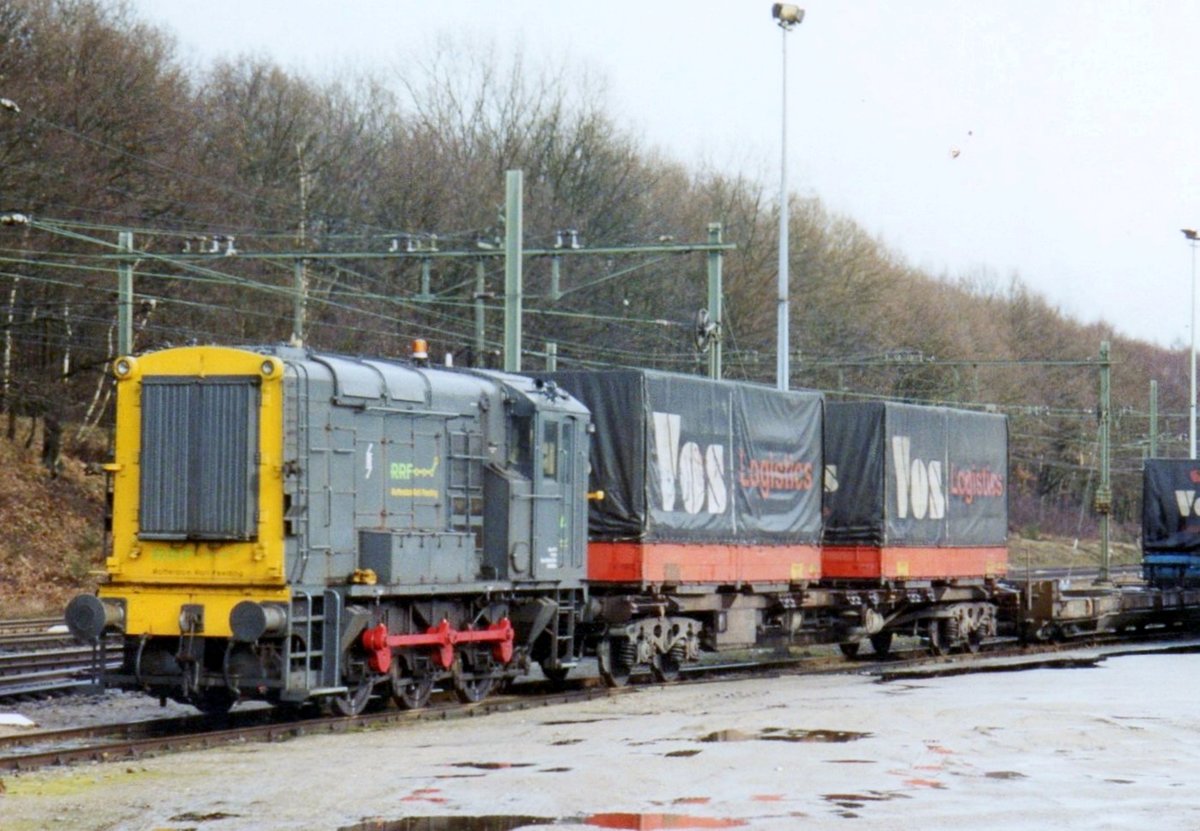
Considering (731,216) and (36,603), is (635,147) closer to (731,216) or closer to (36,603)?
(731,216)

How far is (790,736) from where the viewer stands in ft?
50.3

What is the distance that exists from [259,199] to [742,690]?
31540mm

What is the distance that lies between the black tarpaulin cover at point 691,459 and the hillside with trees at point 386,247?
25.0 ft

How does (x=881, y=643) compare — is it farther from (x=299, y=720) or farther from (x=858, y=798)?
(x=858, y=798)

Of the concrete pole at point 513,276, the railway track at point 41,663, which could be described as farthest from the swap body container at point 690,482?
the railway track at point 41,663

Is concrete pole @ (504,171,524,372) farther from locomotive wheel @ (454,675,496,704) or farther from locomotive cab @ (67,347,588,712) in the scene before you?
locomotive wheel @ (454,675,496,704)

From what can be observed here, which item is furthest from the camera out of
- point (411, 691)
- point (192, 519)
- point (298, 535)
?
point (411, 691)

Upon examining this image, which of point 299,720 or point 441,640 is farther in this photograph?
point 441,640

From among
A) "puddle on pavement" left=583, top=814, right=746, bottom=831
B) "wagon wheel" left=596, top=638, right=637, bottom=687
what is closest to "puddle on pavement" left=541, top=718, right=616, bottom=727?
"wagon wheel" left=596, top=638, right=637, bottom=687

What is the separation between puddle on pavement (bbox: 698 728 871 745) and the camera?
15055 millimetres

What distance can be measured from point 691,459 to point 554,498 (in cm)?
250

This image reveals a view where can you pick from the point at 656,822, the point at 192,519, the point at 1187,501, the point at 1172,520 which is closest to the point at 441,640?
the point at 192,519

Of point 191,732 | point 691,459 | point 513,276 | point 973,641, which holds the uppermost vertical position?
point 513,276

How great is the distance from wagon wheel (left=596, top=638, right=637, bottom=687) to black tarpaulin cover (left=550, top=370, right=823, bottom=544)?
134cm
